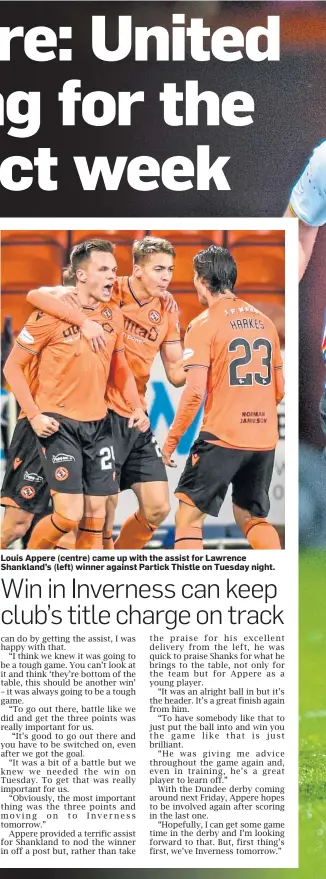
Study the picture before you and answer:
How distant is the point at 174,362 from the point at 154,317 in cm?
14

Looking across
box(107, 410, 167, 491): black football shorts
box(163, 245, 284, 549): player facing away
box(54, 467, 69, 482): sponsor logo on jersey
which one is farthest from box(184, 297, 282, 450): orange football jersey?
box(54, 467, 69, 482): sponsor logo on jersey

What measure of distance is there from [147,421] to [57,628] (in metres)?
0.64

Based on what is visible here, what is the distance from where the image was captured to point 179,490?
2039 millimetres

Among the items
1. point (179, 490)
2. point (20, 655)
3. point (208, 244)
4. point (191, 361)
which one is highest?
point (208, 244)

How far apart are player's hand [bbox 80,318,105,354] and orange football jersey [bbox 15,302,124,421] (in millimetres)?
12

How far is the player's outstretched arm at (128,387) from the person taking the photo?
2.03 m

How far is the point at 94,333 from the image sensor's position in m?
2.03

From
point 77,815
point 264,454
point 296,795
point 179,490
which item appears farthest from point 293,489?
point 77,815

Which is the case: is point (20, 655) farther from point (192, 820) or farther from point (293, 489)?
point (293, 489)

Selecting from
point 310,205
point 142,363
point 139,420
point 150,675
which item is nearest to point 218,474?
point 139,420

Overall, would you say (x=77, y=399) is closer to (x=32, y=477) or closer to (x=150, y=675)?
(x=32, y=477)

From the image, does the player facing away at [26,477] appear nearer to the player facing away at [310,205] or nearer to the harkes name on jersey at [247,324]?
the harkes name on jersey at [247,324]

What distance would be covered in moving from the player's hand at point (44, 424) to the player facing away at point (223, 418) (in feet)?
1.05

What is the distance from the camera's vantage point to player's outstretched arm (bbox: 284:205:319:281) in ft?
6.72
